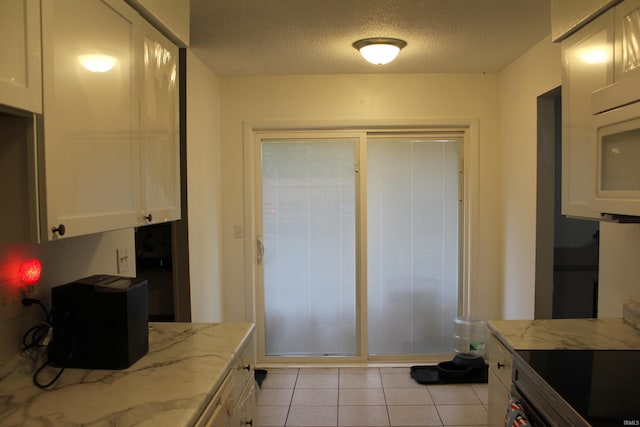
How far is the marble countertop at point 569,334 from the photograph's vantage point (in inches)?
71.5

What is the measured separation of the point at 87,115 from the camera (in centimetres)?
135

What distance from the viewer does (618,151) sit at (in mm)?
1620

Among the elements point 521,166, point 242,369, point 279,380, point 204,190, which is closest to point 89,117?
point 242,369

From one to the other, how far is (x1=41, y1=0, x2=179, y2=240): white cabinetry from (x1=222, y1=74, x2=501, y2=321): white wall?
1751 mm

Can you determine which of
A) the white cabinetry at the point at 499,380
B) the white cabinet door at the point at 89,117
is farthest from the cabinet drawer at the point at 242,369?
the white cabinetry at the point at 499,380

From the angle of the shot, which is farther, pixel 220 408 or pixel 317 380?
pixel 317 380

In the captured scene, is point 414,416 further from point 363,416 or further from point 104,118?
point 104,118

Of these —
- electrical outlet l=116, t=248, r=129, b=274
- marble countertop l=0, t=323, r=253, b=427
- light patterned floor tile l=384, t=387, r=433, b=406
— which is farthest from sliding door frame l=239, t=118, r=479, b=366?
marble countertop l=0, t=323, r=253, b=427

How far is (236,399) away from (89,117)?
1.18 meters

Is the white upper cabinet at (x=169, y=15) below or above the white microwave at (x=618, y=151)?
above

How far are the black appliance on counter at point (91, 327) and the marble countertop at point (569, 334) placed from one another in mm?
1558

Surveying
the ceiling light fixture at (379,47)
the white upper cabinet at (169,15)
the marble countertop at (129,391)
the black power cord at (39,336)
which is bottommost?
the marble countertop at (129,391)

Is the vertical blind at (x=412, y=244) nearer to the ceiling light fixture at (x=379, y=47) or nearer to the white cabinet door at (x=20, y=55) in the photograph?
the ceiling light fixture at (x=379, y=47)

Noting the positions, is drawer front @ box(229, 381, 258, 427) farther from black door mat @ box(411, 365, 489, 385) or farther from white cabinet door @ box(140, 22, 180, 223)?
black door mat @ box(411, 365, 489, 385)
